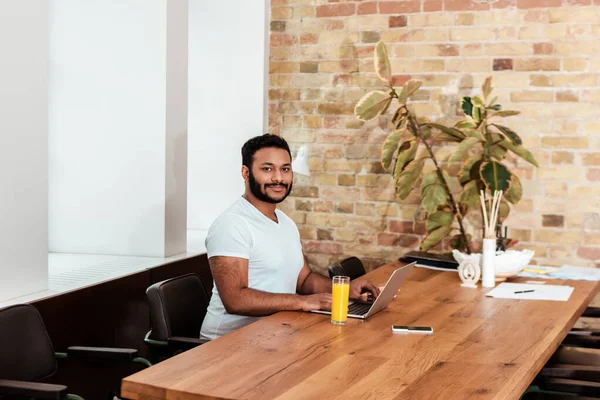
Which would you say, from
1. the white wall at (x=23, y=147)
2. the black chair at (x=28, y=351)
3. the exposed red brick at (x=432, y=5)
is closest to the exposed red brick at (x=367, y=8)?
the exposed red brick at (x=432, y=5)

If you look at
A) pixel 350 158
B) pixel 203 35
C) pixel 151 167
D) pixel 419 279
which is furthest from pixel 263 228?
pixel 203 35

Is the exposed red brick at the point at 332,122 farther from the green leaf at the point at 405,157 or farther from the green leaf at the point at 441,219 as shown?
the green leaf at the point at 441,219

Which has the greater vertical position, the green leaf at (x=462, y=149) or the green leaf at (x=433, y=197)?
the green leaf at (x=462, y=149)

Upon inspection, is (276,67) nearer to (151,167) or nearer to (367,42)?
(367,42)

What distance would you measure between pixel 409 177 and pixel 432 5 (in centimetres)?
102

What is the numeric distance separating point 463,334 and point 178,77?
2.22 meters

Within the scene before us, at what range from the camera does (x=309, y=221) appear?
195 inches

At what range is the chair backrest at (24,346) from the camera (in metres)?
2.49

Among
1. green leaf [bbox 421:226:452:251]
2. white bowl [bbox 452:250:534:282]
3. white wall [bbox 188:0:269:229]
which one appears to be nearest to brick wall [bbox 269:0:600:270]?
white wall [bbox 188:0:269:229]

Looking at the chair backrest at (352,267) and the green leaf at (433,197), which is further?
the green leaf at (433,197)

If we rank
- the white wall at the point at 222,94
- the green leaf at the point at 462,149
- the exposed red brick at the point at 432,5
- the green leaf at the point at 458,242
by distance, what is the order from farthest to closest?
the white wall at the point at 222,94, the exposed red brick at the point at 432,5, the green leaf at the point at 458,242, the green leaf at the point at 462,149

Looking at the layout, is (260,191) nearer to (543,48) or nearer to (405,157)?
(405,157)

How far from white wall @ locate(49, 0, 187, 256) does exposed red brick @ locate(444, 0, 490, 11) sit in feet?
4.80

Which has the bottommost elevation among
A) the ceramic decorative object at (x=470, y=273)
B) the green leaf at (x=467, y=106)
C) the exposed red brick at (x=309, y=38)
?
the ceramic decorative object at (x=470, y=273)
